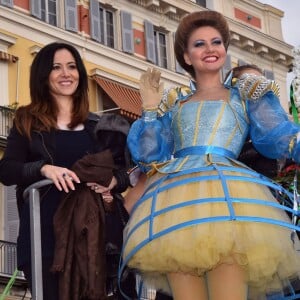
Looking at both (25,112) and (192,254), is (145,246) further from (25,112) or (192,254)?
(25,112)

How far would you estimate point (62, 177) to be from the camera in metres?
3.83

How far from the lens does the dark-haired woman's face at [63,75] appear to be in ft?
14.1

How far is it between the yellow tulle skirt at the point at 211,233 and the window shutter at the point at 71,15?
17.0 metres

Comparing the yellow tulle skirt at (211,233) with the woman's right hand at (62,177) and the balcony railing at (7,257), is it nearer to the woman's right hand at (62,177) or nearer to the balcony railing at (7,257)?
the woman's right hand at (62,177)

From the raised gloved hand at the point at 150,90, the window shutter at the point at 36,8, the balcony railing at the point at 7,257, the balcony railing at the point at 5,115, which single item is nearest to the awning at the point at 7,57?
the balcony railing at the point at 5,115

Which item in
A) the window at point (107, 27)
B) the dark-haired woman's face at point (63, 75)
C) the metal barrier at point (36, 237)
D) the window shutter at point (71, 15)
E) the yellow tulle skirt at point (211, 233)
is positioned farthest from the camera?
the window at point (107, 27)

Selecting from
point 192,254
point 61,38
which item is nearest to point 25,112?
point 192,254

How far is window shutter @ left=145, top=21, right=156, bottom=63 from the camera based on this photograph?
2211 centimetres

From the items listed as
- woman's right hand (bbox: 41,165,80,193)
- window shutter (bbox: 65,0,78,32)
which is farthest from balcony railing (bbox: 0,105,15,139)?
woman's right hand (bbox: 41,165,80,193)

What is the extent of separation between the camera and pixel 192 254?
3424 mm

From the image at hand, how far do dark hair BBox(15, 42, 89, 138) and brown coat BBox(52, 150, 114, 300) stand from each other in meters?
0.36

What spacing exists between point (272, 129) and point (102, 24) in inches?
704

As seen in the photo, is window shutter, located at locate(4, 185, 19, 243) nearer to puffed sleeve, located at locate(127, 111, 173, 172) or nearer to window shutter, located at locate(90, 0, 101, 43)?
window shutter, located at locate(90, 0, 101, 43)

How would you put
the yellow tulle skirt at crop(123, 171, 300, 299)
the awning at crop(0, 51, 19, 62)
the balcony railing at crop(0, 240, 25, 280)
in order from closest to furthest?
the yellow tulle skirt at crop(123, 171, 300, 299)
the balcony railing at crop(0, 240, 25, 280)
the awning at crop(0, 51, 19, 62)
